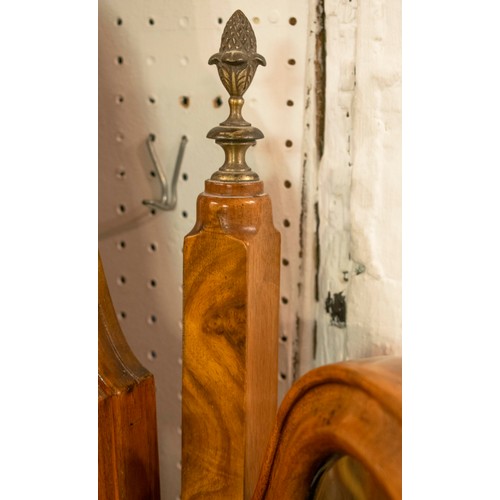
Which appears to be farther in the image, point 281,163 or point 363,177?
point 281,163

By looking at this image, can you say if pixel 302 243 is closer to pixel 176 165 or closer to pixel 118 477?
pixel 176 165

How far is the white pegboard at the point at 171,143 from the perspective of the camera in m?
0.97

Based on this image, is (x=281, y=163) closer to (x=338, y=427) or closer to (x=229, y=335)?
(x=229, y=335)

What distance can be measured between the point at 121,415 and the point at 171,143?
434mm

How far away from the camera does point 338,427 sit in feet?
2.12

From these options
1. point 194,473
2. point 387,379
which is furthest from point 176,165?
point 387,379

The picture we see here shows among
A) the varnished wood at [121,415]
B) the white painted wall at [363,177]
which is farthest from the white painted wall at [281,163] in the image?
the varnished wood at [121,415]

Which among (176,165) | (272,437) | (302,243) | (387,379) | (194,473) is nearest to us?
(387,379)

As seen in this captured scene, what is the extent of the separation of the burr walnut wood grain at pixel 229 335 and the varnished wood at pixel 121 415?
51 mm

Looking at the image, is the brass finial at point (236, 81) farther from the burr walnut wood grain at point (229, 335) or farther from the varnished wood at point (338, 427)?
the varnished wood at point (338, 427)

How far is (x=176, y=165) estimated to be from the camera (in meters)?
1.09

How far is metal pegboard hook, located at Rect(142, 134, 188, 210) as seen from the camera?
1081mm


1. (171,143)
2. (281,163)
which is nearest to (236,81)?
(281,163)

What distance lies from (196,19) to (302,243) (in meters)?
0.35
